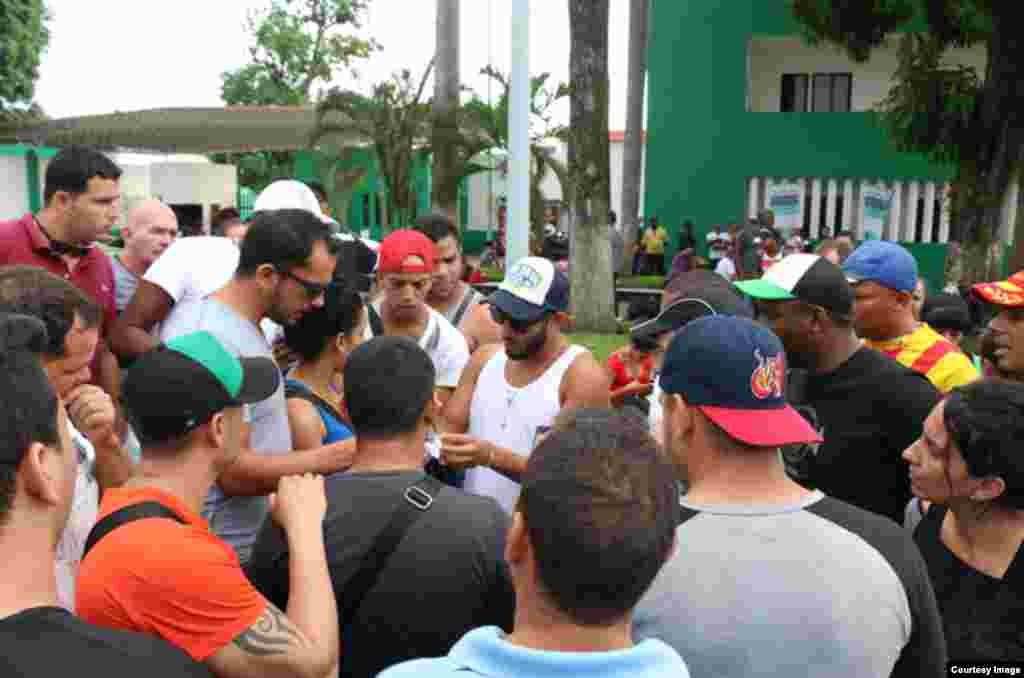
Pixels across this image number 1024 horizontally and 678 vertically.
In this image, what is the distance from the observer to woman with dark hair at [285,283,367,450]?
381 centimetres

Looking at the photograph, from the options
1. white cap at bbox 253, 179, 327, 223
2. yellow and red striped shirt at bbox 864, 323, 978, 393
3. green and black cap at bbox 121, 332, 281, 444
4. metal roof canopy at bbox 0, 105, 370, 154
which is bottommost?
yellow and red striped shirt at bbox 864, 323, 978, 393

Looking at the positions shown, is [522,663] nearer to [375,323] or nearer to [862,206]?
[375,323]

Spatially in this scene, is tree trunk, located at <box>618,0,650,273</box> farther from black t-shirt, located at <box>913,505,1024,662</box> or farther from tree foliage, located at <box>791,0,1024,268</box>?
black t-shirt, located at <box>913,505,1024,662</box>

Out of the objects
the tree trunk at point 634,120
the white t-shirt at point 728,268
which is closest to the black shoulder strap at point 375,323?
the white t-shirt at point 728,268

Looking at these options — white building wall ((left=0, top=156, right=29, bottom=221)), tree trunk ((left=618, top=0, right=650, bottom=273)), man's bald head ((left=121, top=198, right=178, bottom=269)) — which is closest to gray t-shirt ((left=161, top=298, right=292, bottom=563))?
man's bald head ((left=121, top=198, right=178, bottom=269))

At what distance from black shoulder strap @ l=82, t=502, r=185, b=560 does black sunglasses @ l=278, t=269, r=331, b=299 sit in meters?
1.61

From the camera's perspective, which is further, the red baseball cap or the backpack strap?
the backpack strap

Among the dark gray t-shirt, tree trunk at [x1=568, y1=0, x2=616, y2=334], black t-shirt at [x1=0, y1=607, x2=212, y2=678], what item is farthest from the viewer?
tree trunk at [x1=568, y1=0, x2=616, y2=334]

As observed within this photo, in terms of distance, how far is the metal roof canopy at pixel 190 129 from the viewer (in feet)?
84.1

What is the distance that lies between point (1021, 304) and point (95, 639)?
13.0 ft

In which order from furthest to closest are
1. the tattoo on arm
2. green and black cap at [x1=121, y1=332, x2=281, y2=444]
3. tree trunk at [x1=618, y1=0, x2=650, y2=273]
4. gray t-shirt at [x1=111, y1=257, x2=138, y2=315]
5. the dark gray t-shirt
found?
tree trunk at [x1=618, y1=0, x2=650, y2=273] < gray t-shirt at [x1=111, y1=257, x2=138, y2=315] < green and black cap at [x1=121, y1=332, x2=281, y2=444] < the tattoo on arm < the dark gray t-shirt

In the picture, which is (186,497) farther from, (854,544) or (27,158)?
(27,158)

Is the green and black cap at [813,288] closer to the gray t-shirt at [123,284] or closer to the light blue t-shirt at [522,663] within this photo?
the light blue t-shirt at [522,663]

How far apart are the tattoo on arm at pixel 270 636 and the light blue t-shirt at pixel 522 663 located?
2.38 ft
